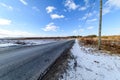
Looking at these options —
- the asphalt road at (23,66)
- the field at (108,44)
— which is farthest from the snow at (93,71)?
the field at (108,44)

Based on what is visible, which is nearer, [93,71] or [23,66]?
[93,71]

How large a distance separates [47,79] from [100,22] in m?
12.0

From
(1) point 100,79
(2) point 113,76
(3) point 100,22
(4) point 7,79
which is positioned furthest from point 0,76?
(3) point 100,22

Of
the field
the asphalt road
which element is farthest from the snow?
the field

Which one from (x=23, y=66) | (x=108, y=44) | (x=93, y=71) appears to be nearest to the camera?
(x=93, y=71)

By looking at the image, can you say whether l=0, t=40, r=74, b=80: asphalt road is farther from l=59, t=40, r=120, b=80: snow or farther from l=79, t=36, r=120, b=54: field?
l=79, t=36, r=120, b=54: field

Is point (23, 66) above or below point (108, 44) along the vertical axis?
above

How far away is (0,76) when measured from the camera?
4.18 meters

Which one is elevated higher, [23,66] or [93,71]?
[23,66]

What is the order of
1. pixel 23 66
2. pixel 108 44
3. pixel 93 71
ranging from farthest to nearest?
pixel 108 44 < pixel 23 66 < pixel 93 71

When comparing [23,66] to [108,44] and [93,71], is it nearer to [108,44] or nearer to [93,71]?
[93,71]

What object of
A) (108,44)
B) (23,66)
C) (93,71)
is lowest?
(108,44)

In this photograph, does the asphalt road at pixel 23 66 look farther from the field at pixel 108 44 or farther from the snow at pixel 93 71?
the field at pixel 108 44

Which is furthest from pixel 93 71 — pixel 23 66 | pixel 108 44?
pixel 108 44
